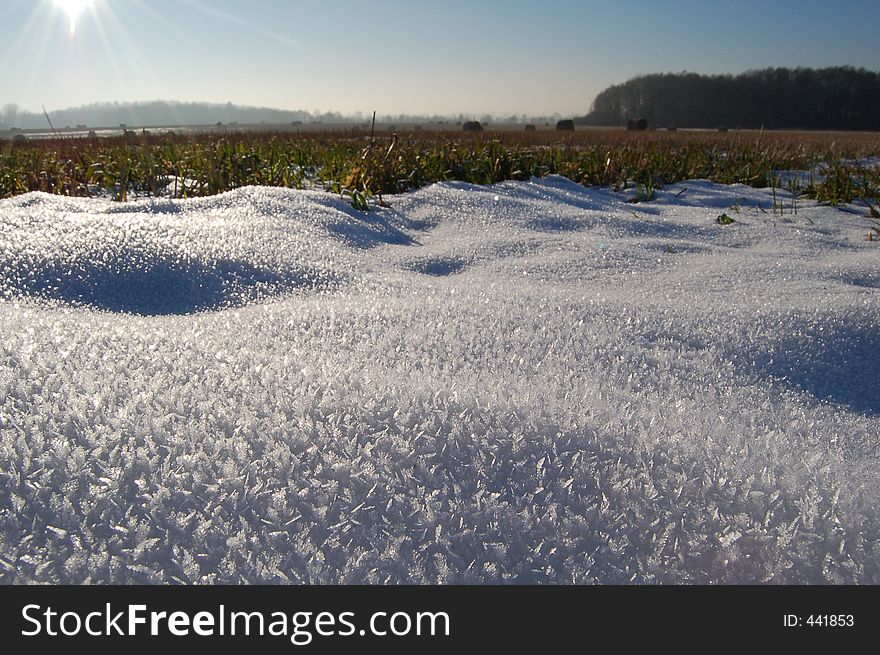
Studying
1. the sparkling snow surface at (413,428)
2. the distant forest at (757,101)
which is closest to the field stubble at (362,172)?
the sparkling snow surface at (413,428)

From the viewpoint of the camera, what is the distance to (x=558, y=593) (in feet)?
1.52

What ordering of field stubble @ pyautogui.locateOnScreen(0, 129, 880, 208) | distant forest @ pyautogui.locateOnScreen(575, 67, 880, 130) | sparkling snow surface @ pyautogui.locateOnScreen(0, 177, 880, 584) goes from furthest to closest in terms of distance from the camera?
distant forest @ pyautogui.locateOnScreen(575, 67, 880, 130)
field stubble @ pyautogui.locateOnScreen(0, 129, 880, 208)
sparkling snow surface @ pyautogui.locateOnScreen(0, 177, 880, 584)

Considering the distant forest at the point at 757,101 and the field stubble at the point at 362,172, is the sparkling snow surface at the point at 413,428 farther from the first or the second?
the distant forest at the point at 757,101

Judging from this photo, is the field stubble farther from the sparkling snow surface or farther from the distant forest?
the distant forest

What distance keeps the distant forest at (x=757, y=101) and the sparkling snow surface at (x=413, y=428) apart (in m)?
58.5

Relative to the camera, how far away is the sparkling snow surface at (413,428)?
471mm

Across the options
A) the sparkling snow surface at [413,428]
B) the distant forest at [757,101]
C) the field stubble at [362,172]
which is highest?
the distant forest at [757,101]

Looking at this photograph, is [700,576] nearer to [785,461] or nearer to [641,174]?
[785,461]

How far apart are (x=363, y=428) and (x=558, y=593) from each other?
0.26 m

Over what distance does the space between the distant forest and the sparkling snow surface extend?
58.5 meters

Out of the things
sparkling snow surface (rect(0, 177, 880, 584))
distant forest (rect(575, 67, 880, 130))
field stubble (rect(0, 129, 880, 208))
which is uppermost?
distant forest (rect(575, 67, 880, 130))

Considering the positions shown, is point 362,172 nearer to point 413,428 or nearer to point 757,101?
point 413,428

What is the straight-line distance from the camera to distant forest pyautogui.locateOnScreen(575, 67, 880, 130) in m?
50.5

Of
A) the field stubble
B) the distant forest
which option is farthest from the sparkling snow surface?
the distant forest
